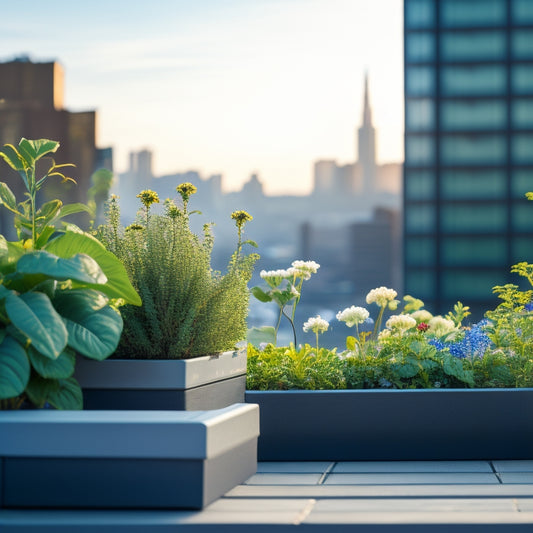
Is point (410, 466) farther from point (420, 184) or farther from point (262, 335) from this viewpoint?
point (420, 184)

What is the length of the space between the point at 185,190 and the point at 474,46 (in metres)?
15.1

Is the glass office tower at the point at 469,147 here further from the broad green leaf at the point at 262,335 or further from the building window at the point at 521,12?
the broad green leaf at the point at 262,335

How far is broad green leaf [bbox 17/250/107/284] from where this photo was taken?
6.29ft

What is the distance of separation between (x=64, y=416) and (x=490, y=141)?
15854 millimetres

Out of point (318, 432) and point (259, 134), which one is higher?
point (259, 134)

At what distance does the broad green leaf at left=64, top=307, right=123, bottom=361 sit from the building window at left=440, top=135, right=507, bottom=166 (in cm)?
1512

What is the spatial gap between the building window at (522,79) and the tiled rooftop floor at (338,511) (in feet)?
50.6

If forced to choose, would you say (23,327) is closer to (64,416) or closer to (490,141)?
(64,416)

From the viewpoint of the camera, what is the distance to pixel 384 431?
2.70 meters

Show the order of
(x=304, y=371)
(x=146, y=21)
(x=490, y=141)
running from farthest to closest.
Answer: (x=146, y=21), (x=490, y=141), (x=304, y=371)

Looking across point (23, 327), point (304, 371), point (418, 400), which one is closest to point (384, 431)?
point (418, 400)

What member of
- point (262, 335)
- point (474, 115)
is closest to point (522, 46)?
point (474, 115)

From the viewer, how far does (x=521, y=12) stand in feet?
52.9

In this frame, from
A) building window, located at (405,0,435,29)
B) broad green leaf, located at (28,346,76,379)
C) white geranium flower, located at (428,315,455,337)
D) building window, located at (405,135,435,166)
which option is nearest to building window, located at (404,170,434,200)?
building window, located at (405,135,435,166)
